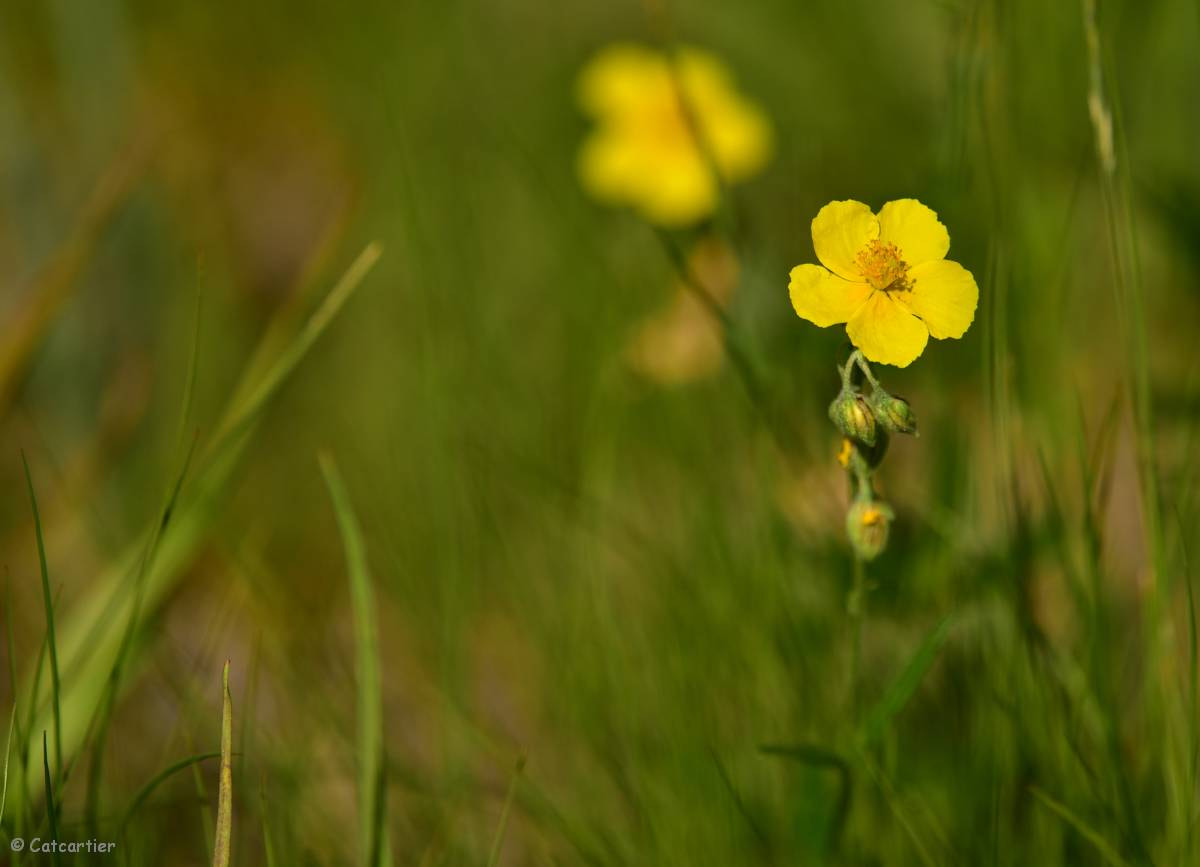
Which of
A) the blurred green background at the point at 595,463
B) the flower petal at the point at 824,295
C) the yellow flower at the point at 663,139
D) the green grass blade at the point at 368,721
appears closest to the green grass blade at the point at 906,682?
the blurred green background at the point at 595,463

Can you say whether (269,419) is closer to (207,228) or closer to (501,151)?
(207,228)

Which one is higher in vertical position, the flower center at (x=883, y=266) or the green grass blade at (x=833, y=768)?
the flower center at (x=883, y=266)

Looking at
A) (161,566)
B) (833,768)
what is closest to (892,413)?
(833,768)

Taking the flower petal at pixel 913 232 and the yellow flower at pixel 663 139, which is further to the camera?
the yellow flower at pixel 663 139

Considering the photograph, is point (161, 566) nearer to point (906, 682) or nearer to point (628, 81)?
point (906, 682)

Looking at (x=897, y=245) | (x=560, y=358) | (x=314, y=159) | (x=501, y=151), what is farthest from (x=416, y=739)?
(x=314, y=159)

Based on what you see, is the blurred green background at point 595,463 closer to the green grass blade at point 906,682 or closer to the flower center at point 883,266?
the green grass blade at point 906,682

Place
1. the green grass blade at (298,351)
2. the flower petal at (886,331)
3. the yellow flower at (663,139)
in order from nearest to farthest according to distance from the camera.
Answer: the flower petal at (886,331), the green grass blade at (298,351), the yellow flower at (663,139)
